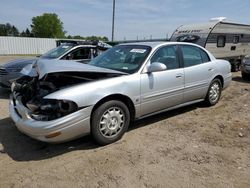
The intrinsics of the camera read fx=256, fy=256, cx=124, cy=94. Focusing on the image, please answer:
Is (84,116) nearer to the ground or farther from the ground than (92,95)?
nearer to the ground

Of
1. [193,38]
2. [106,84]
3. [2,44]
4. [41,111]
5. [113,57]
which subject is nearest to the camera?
[41,111]

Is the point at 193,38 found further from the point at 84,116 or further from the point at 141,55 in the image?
the point at 84,116

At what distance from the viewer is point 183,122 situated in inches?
199

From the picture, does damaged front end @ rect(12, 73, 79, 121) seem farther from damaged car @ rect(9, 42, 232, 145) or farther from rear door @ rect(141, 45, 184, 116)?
rear door @ rect(141, 45, 184, 116)

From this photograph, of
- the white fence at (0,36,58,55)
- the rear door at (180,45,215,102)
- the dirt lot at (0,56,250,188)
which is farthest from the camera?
the white fence at (0,36,58,55)

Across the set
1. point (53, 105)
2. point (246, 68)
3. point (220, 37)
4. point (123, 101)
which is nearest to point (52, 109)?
point (53, 105)

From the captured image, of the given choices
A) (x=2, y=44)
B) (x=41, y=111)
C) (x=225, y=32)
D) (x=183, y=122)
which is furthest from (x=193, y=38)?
(x=2, y=44)

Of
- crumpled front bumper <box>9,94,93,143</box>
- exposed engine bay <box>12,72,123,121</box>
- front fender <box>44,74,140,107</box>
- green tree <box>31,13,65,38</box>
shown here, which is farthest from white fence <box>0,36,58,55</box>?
green tree <box>31,13,65,38</box>

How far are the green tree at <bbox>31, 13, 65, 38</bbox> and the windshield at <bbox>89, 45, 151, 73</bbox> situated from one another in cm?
7760

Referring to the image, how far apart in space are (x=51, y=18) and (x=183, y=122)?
7959 centimetres

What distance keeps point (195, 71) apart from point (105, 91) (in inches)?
94.5

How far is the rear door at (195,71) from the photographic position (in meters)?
5.22

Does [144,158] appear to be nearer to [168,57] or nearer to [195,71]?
[168,57]

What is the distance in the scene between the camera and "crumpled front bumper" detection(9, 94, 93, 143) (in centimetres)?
341
